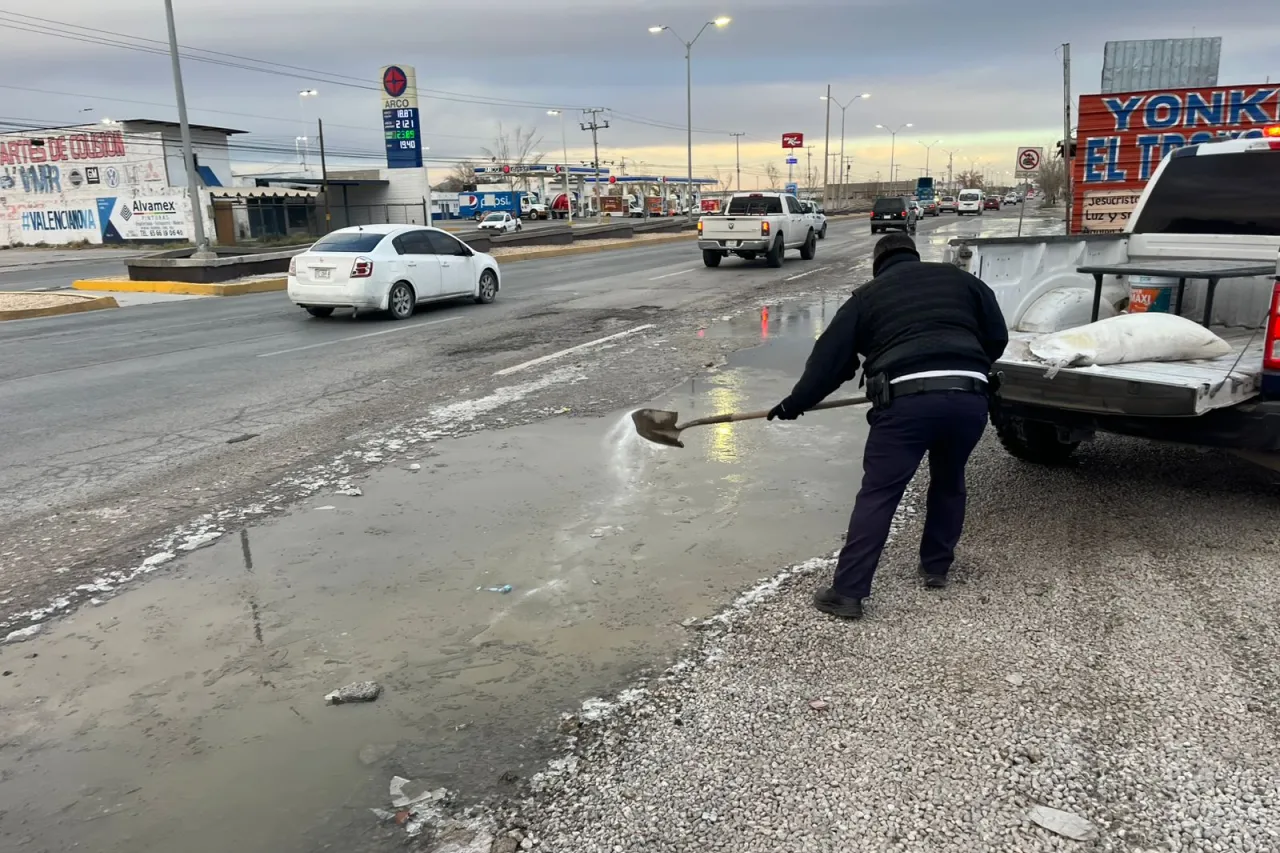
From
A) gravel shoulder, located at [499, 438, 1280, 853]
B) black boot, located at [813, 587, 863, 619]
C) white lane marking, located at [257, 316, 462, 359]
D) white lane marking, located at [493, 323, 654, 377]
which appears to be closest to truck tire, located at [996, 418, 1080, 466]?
gravel shoulder, located at [499, 438, 1280, 853]

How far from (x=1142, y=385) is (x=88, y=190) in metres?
61.6

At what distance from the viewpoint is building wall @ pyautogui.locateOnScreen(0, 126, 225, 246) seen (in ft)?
169

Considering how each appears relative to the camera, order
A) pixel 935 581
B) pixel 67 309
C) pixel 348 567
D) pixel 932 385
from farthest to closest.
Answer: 1. pixel 67 309
2. pixel 348 567
3. pixel 935 581
4. pixel 932 385

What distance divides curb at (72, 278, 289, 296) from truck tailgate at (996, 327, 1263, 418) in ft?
60.1

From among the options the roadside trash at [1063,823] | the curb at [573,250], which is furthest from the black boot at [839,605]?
the curb at [573,250]

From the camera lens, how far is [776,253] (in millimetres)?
23734

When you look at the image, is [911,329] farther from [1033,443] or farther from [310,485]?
[310,485]

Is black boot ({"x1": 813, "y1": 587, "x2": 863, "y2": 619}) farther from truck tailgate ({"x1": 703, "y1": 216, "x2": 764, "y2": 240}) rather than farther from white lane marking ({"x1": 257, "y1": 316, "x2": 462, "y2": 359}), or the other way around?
truck tailgate ({"x1": 703, "y1": 216, "x2": 764, "y2": 240})

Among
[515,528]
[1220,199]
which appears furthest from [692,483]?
[1220,199]

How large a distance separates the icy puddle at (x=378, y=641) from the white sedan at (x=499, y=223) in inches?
2000

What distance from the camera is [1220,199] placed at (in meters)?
6.36

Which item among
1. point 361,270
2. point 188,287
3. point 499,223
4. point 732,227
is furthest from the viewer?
point 499,223

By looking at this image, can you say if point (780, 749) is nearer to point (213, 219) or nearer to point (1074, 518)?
point (1074, 518)

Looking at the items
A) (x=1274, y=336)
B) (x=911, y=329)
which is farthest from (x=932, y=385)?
(x=1274, y=336)
